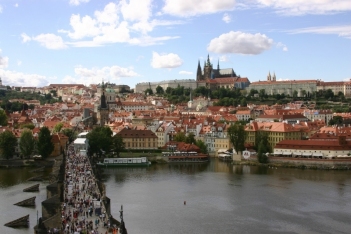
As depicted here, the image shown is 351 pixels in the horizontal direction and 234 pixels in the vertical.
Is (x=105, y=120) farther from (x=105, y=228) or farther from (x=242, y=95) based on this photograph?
(x=105, y=228)

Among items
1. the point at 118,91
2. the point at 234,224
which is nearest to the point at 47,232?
the point at 234,224

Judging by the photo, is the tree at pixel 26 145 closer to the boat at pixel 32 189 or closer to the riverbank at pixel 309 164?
the boat at pixel 32 189

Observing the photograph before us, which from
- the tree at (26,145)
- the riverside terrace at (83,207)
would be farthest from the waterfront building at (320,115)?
the riverside terrace at (83,207)

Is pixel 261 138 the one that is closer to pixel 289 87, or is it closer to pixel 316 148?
pixel 316 148

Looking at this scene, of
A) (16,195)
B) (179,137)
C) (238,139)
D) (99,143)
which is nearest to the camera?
(16,195)

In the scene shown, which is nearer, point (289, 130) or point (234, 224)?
point (234, 224)

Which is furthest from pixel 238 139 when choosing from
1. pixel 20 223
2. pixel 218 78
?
pixel 218 78

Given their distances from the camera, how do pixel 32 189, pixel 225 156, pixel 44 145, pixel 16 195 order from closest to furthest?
pixel 16 195, pixel 32 189, pixel 44 145, pixel 225 156

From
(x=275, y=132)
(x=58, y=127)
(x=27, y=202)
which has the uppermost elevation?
(x=58, y=127)
